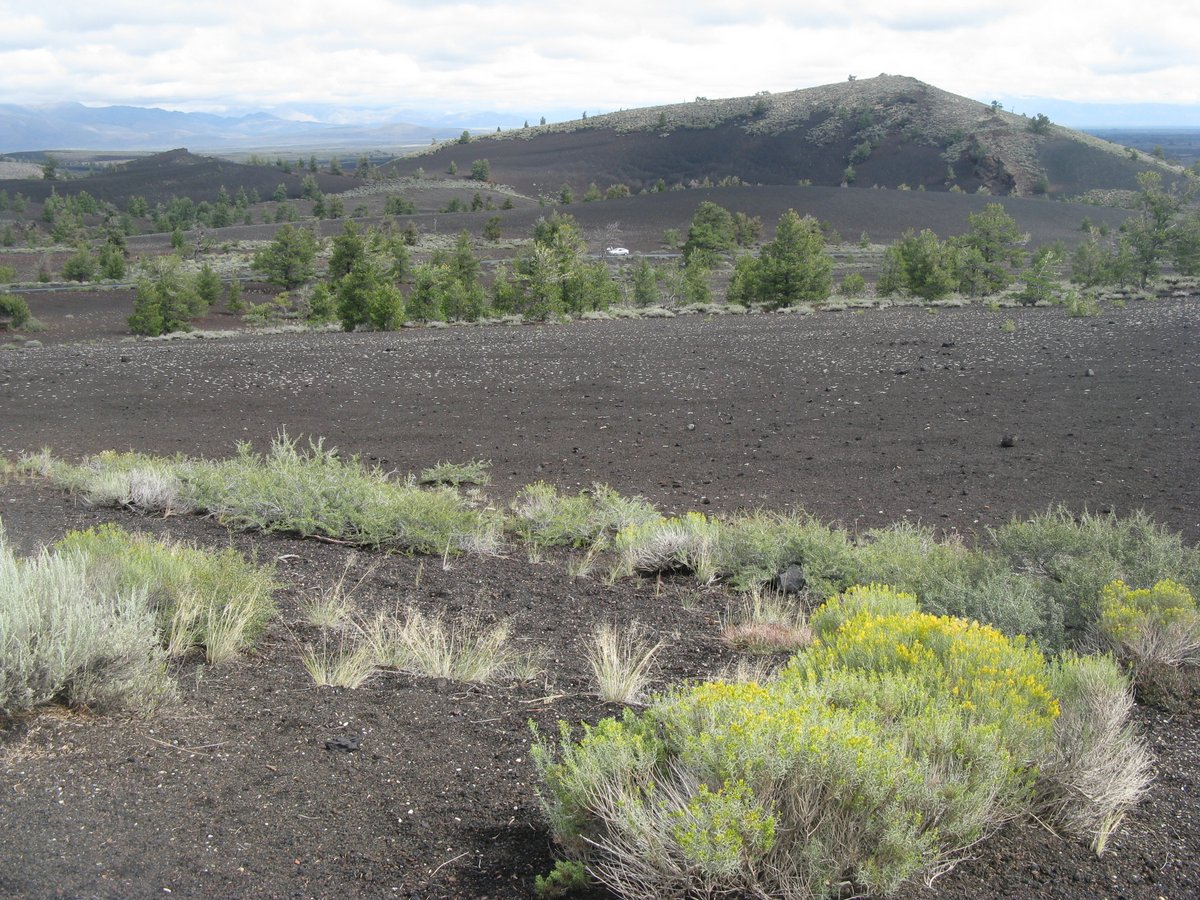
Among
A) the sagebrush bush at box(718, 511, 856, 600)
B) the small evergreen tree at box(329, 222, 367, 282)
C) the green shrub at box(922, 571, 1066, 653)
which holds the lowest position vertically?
the sagebrush bush at box(718, 511, 856, 600)

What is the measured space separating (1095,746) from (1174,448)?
978 cm

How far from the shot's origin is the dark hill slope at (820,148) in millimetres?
97938

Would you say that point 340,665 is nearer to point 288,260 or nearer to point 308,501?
point 308,501

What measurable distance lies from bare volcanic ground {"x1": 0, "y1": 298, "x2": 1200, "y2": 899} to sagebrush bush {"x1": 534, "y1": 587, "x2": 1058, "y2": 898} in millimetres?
258

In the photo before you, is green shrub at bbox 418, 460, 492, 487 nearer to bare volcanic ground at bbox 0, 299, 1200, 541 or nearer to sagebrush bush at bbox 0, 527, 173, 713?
bare volcanic ground at bbox 0, 299, 1200, 541

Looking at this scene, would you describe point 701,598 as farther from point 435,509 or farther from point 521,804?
point 521,804

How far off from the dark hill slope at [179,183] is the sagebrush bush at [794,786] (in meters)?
114

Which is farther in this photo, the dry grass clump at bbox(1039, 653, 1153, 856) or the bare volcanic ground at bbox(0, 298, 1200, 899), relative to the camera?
the dry grass clump at bbox(1039, 653, 1153, 856)

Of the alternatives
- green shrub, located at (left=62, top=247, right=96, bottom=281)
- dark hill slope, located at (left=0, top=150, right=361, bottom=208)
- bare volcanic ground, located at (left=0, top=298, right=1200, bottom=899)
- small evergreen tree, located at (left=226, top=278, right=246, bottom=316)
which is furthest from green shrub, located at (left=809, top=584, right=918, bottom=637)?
dark hill slope, located at (left=0, top=150, right=361, bottom=208)

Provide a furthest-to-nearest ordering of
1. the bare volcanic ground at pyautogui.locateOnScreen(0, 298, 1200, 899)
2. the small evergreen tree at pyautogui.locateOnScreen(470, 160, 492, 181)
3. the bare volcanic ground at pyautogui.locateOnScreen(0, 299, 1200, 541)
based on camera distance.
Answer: the small evergreen tree at pyautogui.locateOnScreen(470, 160, 492, 181) < the bare volcanic ground at pyautogui.locateOnScreen(0, 299, 1200, 541) < the bare volcanic ground at pyautogui.locateOnScreen(0, 298, 1200, 899)

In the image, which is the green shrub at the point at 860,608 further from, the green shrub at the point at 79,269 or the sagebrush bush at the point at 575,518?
the green shrub at the point at 79,269

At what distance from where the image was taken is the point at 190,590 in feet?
17.1

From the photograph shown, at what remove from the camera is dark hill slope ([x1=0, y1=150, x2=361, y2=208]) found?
108 m

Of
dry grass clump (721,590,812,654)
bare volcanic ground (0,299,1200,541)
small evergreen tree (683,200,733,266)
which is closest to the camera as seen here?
dry grass clump (721,590,812,654)
